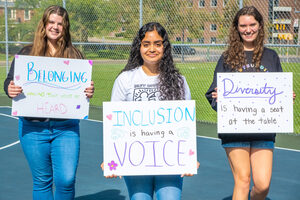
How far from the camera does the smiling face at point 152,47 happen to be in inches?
133

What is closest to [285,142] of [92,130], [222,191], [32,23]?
[222,191]

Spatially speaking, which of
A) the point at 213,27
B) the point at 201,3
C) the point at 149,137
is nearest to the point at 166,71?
the point at 149,137

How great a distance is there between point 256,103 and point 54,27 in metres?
1.77

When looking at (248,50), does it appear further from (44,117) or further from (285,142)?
(285,142)

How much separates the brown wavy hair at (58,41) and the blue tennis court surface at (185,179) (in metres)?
1.99

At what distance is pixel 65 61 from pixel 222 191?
2653mm

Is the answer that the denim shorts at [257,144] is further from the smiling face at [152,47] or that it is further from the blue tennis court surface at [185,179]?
the blue tennis court surface at [185,179]

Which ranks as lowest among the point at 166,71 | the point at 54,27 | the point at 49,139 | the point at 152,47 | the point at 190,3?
the point at 49,139

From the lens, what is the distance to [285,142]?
8117 mm

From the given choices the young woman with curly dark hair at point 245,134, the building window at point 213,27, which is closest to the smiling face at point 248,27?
the young woman with curly dark hair at point 245,134

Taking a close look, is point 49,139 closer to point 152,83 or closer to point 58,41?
point 58,41

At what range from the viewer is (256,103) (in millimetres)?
3809

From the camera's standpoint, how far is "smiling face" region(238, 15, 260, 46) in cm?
388

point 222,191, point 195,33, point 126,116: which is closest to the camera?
point 126,116
